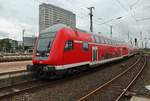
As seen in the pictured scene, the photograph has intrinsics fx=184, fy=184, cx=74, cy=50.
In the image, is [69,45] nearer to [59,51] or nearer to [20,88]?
[59,51]

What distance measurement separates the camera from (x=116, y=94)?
28.1 feet

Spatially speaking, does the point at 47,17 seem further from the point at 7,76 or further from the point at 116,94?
the point at 116,94

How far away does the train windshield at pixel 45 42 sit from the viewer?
11.1 metres

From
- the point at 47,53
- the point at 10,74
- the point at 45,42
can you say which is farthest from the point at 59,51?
the point at 10,74

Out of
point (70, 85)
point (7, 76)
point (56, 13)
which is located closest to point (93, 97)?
point (70, 85)

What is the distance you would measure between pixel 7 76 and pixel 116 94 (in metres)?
6.63

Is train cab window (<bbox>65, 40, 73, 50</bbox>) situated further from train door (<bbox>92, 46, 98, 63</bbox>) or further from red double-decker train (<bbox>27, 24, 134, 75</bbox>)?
train door (<bbox>92, 46, 98, 63</bbox>)

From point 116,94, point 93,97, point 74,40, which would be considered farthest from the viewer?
point 74,40

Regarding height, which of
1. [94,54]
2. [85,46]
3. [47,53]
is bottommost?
[94,54]

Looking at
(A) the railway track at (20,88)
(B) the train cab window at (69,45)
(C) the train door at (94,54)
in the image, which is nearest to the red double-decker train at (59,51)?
(B) the train cab window at (69,45)

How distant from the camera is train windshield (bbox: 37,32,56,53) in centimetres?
1109

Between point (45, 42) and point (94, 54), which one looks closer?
point (45, 42)

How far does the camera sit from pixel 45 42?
11438mm

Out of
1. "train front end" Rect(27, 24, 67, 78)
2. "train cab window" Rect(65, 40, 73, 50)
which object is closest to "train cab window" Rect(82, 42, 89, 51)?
"train cab window" Rect(65, 40, 73, 50)
